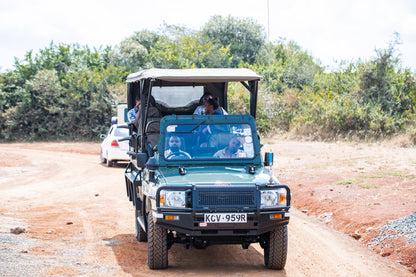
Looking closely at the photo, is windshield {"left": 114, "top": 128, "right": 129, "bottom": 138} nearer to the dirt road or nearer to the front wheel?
the dirt road

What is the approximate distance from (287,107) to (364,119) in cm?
590

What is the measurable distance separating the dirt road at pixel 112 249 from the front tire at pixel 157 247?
0.13 metres

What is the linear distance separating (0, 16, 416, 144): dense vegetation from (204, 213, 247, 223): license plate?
1826 centimetres

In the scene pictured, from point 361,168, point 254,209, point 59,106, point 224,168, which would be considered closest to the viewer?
point 254,209

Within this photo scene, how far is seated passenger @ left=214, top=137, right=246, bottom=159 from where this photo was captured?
25.8 feet

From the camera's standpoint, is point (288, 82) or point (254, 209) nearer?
point (254, 209)

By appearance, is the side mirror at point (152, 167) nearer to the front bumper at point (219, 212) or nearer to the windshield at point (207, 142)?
the windshield at point (207, 142)

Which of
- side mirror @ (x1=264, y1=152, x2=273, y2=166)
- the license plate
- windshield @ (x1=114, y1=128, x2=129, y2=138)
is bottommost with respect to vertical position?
windshield @ (x1=114, y1=128, x2=129, y2=138)

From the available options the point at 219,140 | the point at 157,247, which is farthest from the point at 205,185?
the point at 219,140

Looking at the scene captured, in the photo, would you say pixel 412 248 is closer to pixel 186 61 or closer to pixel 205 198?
pixel 205 198

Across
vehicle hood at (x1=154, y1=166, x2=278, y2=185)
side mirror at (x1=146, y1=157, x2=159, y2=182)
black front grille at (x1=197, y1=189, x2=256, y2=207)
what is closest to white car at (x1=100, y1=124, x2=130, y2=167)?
side mirror at (x1=146, y1=157, x2=159, y2=182)

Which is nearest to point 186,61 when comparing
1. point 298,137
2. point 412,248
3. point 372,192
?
point 298,137

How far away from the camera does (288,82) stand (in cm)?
3841

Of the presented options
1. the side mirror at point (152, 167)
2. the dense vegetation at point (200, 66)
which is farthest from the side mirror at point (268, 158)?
the dense vegetation at point (200, 66)
